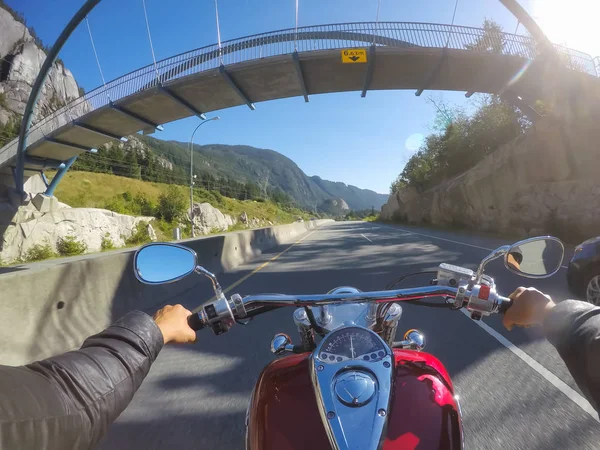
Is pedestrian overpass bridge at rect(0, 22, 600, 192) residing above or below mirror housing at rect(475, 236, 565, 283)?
above

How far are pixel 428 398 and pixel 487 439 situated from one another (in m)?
1.83

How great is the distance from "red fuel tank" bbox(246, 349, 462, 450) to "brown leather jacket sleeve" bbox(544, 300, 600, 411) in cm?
40

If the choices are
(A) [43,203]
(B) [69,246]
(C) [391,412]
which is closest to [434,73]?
(C) [391,412]

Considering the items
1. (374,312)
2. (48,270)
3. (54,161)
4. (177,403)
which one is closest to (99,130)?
(54,161)

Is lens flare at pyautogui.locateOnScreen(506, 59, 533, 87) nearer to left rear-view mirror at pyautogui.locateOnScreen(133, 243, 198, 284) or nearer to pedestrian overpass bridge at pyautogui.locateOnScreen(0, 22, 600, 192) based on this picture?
pedestrian overpass bridge at pyautogui.locateOnScreen(0, 22, 600, 192)

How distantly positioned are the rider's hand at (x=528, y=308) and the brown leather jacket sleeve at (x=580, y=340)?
13 cm

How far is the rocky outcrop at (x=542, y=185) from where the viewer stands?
57.4 feet

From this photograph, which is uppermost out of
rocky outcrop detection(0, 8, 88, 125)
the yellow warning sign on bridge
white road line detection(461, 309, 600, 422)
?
rocky outcrop detection(0, 8, 88, 125)

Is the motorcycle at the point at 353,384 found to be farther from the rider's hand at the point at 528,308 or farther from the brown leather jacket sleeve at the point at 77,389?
the brown leather jacket sleeve at the point at 77,389

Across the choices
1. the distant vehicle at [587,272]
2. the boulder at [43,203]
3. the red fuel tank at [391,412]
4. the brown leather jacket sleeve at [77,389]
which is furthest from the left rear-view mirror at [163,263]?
the boulder at [43,203]

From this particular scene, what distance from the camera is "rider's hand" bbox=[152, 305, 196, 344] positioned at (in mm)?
1621

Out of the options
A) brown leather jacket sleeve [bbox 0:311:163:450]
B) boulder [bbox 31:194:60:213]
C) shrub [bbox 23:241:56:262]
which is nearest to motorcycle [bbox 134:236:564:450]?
brown leather jacket sleeve [bbox 0:311:163:450]

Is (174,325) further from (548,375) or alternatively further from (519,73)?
(519,73)

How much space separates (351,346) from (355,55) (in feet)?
63.1
